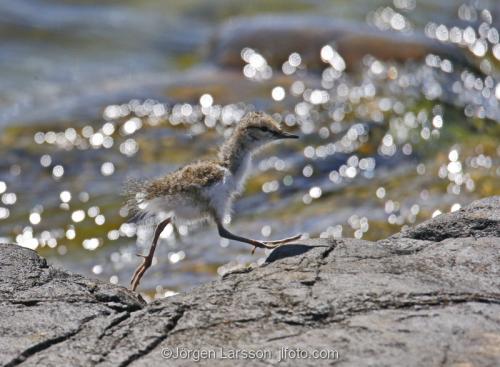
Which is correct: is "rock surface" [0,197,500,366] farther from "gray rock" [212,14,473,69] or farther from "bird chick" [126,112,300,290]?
"gray rock" [212,14,473,69]

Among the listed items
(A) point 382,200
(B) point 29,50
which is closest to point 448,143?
(A) point 382,200

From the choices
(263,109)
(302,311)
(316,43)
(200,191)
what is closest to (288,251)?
(302,311)

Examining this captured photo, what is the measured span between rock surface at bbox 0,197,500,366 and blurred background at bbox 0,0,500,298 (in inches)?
108

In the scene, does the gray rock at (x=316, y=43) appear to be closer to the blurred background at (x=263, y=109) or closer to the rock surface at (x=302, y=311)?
the blurred background at (x=263, y=109)

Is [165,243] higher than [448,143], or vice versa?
[448,143]

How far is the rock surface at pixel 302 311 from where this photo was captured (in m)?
4.09

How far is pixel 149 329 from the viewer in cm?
445

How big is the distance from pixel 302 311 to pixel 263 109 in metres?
8.18

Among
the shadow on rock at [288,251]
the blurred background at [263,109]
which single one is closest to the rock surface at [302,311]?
the shadow on rock at [288,251]

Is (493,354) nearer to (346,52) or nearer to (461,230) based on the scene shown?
(461,230)

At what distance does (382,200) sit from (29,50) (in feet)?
31.8

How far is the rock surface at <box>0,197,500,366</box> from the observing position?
4.09 metres

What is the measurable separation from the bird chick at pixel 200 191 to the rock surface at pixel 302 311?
0.99 meters

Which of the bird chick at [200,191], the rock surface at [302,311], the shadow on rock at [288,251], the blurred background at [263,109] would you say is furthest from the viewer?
the blurred background at [263,109]
